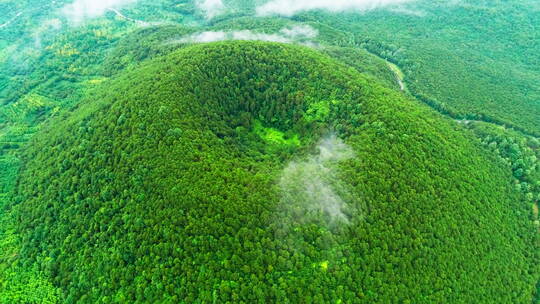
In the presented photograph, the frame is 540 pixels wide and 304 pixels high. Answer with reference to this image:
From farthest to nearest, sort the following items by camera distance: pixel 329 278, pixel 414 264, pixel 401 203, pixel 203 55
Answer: pixel 203 55 < pixel 401 203 < pixel 414 264 < pixel 329 278

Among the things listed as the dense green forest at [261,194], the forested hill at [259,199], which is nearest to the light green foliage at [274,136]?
the forested hill at [259,199]

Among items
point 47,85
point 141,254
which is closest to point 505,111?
point 141,254

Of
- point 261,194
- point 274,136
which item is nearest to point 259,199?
point 261,194

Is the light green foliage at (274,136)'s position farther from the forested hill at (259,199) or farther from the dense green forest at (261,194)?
the dense green forest at (261,194)

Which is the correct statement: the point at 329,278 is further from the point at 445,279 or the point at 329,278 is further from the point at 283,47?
the point at 283,47

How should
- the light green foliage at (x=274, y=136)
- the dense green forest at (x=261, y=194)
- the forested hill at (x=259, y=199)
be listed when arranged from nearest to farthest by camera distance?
the forested hill at (x=259, y=199)
the dense green forest at (x=261, y=194)
the light green foliage at (x=274, y=136)
